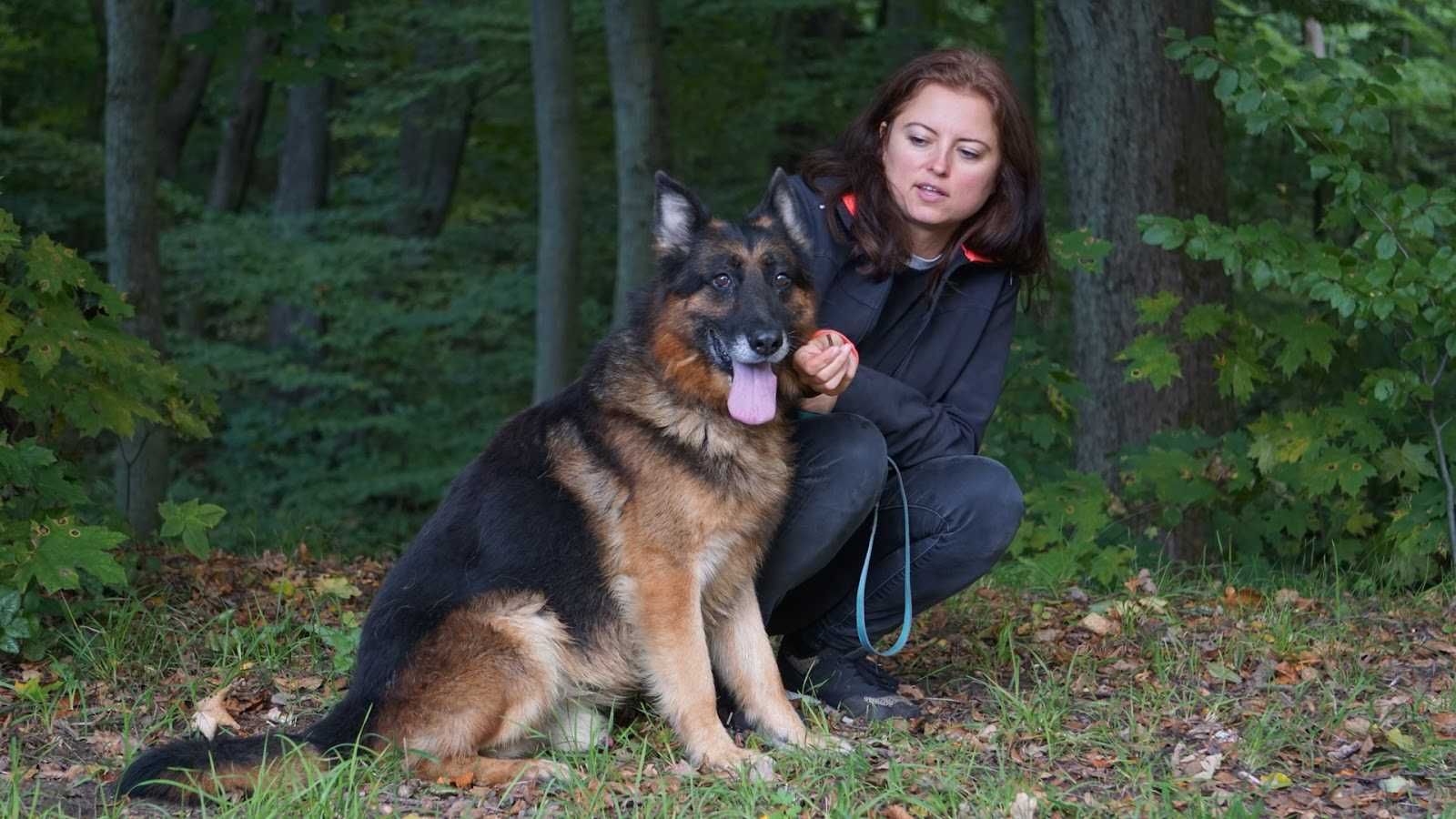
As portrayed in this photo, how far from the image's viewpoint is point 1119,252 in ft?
22.5

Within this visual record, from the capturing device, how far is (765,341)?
3652 millimetres

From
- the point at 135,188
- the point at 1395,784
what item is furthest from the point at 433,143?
the point at 1395,784

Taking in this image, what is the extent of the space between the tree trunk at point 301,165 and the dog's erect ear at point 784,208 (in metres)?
9.40

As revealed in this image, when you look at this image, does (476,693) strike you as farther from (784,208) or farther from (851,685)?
(784,208)

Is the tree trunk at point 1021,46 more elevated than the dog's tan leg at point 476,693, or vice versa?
the tree trunk at point 1021,46

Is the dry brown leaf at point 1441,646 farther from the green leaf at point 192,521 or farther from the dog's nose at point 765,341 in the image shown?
the green leaf at point 192,521

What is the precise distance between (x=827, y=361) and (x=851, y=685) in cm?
119

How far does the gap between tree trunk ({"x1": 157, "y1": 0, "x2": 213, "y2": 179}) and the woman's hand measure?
9.71 meters

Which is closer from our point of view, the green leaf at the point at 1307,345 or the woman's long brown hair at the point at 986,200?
the woman's long brown hair at the point at 986,200

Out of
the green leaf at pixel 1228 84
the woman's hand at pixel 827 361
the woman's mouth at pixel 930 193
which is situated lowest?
the woman's hand at pixel 827 361

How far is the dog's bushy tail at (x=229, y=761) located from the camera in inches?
131

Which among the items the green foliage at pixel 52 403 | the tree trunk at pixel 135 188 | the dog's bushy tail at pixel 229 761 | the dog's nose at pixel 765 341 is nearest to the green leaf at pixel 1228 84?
the dog's nose at pixel 765 341

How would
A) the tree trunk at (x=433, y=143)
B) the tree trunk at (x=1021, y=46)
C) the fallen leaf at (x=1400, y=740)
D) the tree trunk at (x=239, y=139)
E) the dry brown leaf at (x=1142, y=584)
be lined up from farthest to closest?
the tree trunk at (x=239, y=139)
the tree trunk at (x=433, y=143)
the tree trunk at (x=1021, y=46)
the dry brown leaf at (x=1142, y=584)
the fallen leaf at (x=1400, y=740)

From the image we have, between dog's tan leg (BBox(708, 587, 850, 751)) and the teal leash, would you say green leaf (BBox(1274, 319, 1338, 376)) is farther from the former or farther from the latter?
dog's tan leg (BBox(708, 587, 850, 751))
